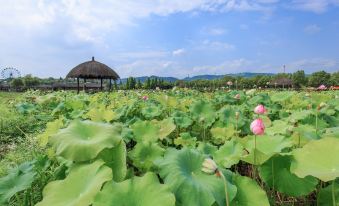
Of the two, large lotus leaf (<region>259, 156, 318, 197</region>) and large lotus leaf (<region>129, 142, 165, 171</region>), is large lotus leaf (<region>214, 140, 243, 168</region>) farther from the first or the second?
large lotus leaf (<region>129, 142, 165, 171</region>)

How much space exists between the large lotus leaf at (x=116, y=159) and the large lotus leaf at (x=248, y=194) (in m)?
0.46

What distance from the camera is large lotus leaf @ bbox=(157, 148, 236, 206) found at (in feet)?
3.92

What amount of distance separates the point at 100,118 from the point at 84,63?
20.0 meters

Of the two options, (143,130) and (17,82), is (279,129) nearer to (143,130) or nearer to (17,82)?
(143,130)

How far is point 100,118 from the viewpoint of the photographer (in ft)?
10.2

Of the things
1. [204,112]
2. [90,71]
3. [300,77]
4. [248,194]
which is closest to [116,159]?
[248,194]

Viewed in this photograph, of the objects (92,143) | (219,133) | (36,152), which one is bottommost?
(36,152)

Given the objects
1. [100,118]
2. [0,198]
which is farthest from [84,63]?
[0,198]

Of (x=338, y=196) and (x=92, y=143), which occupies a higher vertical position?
(x=92, y=143)

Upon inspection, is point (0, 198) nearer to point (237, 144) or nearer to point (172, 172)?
point (172, 172)

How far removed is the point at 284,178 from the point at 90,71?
21037 mm

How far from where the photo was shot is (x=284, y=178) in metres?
1.47

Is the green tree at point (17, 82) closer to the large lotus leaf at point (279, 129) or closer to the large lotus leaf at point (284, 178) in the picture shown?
the large lotus leaf at point (279, 129)

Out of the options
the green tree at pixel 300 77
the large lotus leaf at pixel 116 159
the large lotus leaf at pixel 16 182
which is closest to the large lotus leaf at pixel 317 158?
the large lotus leaf at pixel 116 159
